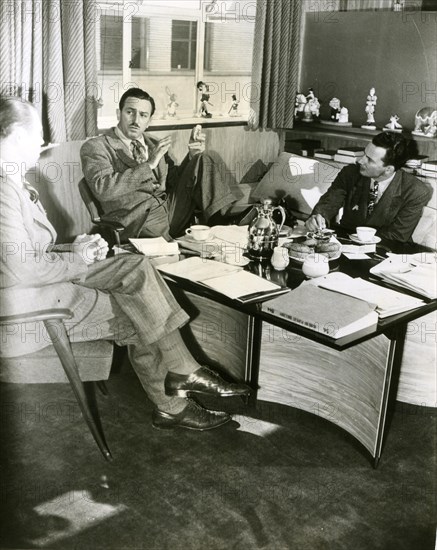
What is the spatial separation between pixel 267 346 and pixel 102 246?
87 cm

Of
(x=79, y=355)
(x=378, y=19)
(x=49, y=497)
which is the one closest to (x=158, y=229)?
(x=79, y=355)

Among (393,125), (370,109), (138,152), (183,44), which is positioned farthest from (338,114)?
(138,152)

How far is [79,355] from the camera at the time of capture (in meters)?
2.18

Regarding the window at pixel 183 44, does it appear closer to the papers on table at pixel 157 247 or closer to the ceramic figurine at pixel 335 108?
the papers on table at pixel 157 247

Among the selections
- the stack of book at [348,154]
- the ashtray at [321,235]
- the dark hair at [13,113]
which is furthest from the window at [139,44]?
the stack of book at [348,154]

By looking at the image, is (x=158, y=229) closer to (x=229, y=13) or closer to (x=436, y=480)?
(x=229, y=13)

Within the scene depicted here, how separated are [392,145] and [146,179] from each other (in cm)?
122

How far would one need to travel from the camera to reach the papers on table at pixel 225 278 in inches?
86.9

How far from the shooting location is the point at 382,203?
9.19 ft

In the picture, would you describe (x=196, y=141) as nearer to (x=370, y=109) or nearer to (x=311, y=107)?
(x=311, y=107)

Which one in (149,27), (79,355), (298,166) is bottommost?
(79,355)

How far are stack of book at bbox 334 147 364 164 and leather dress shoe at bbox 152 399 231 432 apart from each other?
4.64ft

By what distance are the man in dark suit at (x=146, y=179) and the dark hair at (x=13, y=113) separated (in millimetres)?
227

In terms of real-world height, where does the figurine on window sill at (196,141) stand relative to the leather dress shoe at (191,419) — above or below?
above
